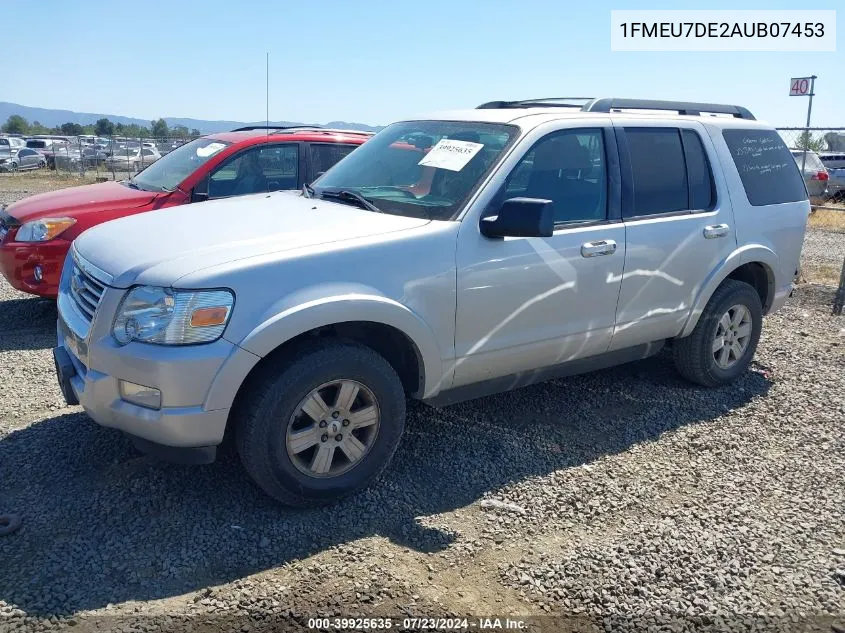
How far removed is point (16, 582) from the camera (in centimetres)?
302

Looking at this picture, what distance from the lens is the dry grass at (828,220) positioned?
16656 mm

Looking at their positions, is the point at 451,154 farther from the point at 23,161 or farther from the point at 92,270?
the point at 23,161

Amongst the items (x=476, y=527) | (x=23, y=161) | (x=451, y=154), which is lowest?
(x=476, y=527)

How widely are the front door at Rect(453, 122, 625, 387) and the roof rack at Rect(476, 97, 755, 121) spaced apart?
372 millimetres

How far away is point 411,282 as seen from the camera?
3.67 metres

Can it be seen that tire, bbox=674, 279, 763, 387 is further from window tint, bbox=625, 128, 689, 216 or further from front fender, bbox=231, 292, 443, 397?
front fender, bbox=231, 292, 443, 397

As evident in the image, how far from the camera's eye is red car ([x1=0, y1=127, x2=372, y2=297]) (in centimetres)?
630

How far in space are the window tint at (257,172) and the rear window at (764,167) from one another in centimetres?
388

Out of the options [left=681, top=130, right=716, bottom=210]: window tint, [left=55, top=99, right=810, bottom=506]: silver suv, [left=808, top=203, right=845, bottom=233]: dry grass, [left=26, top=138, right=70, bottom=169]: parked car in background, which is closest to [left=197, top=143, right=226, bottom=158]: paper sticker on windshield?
[left=55, top=99, right=810, bottom=506]: silver suv

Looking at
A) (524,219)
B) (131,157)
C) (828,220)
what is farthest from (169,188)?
(131,157)

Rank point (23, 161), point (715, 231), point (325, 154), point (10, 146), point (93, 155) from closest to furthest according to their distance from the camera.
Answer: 1. point (715, 231)
2. point (325, 154)
3. point (93, 155)
4. point (23, 161)
5. point (10, 146)

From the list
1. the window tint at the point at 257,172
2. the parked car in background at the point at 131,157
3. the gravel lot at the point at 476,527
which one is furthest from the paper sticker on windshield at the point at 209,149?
the parked car in background at the point at 131,157

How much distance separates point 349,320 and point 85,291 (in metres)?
1.34

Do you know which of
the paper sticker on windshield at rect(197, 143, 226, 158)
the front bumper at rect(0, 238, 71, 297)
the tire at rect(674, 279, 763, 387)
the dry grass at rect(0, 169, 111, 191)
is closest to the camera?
the tire at rect(674, 279, 763, 387)
